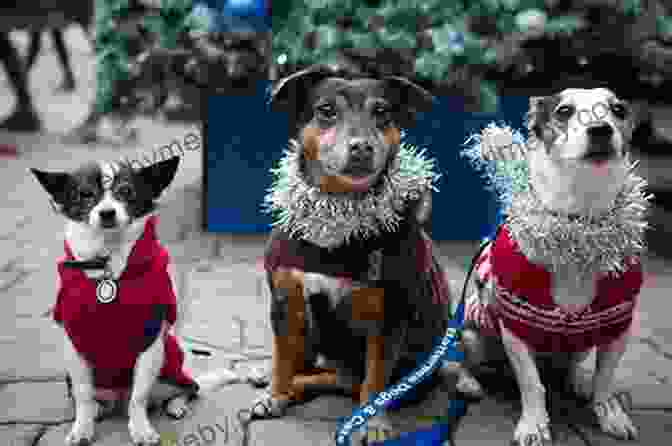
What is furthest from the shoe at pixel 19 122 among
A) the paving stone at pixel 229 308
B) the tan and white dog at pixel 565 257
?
the tan and white dog at pixel 565 257

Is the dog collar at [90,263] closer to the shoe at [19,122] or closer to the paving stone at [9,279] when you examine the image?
the paving stone at [9,279]

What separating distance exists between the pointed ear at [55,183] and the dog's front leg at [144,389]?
54 centimetres

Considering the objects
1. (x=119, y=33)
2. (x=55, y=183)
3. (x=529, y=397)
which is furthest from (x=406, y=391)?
(x=119, y=33)

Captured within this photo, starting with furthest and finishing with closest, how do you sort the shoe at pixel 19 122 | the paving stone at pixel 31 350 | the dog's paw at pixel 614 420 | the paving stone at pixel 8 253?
the shoe at pixel 19 122, the paving stone at pixel 8 253, the paving stone at pixel 31 350, the dog's paw at pixel 614 420

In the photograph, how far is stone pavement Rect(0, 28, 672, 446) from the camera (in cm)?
255

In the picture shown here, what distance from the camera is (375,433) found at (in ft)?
8.18

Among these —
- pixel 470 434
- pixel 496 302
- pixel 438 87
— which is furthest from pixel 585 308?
pixel 438 87

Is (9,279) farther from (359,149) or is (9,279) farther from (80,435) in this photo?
(359,149)

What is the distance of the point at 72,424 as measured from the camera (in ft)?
8.37

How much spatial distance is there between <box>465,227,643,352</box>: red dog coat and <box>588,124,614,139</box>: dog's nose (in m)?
0.45

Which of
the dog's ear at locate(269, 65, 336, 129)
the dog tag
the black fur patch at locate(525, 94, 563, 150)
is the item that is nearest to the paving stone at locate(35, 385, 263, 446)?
the dog tag

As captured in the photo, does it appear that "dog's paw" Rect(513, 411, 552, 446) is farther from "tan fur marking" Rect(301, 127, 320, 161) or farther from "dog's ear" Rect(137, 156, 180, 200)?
"dog's ear" Rect(137, 156, 180, 200)

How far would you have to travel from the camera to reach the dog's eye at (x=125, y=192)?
7.60 ft

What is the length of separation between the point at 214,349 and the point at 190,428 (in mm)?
758
